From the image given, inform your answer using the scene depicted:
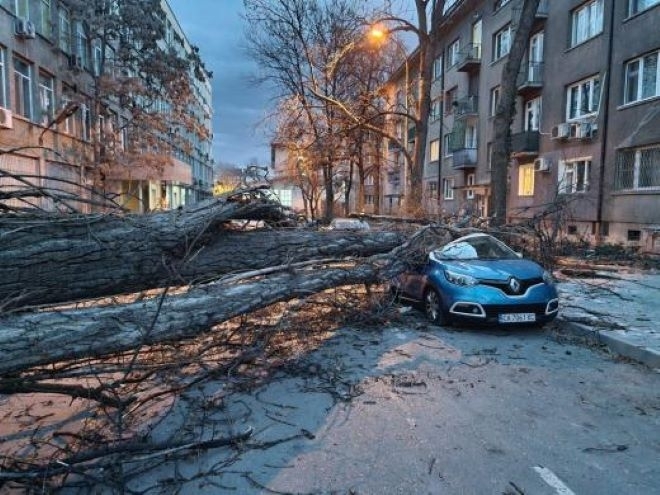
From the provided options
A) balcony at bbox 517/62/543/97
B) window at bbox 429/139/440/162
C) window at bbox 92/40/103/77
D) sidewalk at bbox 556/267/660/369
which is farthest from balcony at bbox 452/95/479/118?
window at bbox 92/40/103/77

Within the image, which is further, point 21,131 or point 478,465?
point 21,131

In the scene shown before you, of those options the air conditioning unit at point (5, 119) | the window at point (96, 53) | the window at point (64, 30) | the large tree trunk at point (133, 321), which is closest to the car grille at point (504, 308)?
the large tree trunk at point (133, 321)

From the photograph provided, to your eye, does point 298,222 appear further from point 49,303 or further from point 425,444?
point 425,444

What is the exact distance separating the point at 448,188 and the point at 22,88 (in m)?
25.4

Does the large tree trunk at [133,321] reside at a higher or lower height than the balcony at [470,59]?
lower

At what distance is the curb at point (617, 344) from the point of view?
226 inches

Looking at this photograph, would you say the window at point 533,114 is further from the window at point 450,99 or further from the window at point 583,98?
the window at point 450,99

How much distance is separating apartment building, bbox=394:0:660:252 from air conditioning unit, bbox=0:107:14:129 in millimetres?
13721

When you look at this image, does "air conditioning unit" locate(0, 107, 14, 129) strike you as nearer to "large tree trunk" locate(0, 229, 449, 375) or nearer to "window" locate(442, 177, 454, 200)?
"large tree trunk" locate(0, 229, 449, 375)

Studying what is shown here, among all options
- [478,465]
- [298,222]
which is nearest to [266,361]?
[298,222]

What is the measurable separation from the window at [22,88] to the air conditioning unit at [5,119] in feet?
5.96

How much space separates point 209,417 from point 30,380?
1341 mm

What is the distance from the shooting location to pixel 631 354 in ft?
19.9

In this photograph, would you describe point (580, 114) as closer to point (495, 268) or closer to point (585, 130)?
point (585, 130)
